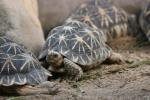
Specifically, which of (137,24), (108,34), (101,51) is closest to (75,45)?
(101,51)

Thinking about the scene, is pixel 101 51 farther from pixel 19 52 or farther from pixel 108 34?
pixel 108 34

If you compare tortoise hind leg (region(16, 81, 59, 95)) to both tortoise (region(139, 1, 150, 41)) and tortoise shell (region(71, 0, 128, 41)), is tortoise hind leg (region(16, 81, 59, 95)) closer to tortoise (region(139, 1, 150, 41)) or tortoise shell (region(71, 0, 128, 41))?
tortoise shell (region(71, 0, 128, 41))

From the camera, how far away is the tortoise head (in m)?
5.49

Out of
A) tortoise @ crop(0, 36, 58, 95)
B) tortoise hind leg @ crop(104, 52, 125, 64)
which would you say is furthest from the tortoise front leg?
tortoise hind leg @ crop(104, 52, 125, 64)

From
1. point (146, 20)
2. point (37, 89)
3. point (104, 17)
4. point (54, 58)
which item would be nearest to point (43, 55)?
point (54, 58)

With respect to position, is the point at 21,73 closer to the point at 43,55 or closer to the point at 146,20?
the point at 43,55

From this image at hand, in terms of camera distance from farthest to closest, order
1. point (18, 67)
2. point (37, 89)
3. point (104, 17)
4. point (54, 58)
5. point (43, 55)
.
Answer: point (104, 17) < point (43, 55) < point (54, 58) < point (18, 67) < point (37, 89)

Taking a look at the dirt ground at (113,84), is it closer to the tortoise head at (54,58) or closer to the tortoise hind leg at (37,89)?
the tortoise hind leg at (37,89)

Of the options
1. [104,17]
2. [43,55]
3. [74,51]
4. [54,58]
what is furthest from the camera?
[104,17]

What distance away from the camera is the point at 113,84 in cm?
524

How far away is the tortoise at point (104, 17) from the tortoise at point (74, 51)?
1249 millimetres

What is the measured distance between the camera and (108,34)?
24.9ft

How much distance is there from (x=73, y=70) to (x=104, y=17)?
2.12 metres

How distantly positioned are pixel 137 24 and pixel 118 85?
3264 millimetres
